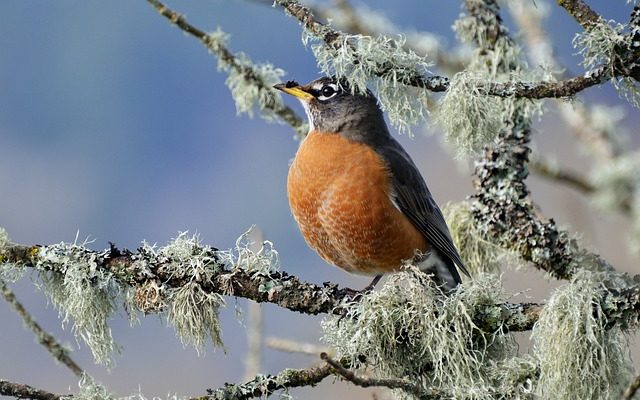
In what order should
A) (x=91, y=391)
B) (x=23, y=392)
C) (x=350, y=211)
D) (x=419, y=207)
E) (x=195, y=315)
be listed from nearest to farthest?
(x=23, y=392)
(x=91, y=391)
(x=195, y=315)
(x=350, y=211)
(x=419, y=207)

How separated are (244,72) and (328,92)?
0.38m

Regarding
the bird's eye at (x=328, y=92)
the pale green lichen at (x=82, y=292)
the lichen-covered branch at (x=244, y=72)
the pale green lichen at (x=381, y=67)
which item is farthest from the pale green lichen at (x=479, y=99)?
the pale green lichen at (x=82, y=292)

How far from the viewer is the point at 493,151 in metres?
3.84

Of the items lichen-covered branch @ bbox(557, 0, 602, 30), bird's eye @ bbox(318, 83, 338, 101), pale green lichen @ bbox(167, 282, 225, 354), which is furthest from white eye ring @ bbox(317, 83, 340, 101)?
lichen-covered branch @ bbox(557, 0, 602, 30)

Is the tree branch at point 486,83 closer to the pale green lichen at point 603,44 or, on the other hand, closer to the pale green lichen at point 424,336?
the pale green lichen at point 603,44

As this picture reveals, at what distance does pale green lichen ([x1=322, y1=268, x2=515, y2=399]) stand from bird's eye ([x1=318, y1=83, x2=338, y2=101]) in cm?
130

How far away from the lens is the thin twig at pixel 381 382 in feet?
7.51

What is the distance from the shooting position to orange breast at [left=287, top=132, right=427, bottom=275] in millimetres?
3697

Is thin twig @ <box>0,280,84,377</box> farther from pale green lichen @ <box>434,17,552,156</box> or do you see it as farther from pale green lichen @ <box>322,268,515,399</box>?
pale green lichen @ <box>434,17,552,156</box>

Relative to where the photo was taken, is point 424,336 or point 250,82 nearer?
point 424,336

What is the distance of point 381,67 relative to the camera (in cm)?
289

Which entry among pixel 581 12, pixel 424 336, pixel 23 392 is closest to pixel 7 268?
pixel 23 392

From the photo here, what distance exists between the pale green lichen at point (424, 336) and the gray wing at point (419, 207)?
31.4 inches

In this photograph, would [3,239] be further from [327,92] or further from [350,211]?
[327,92]
